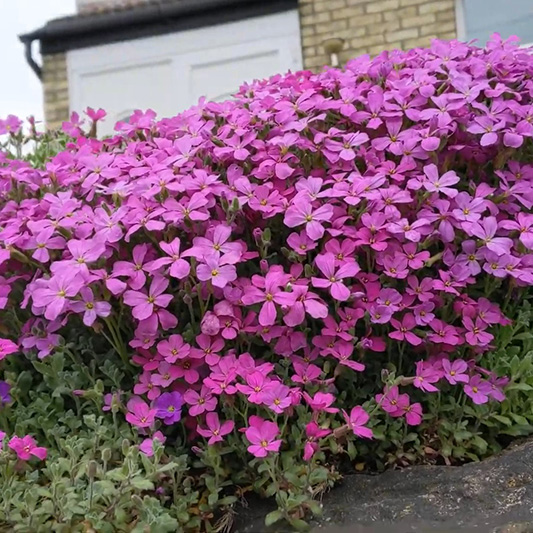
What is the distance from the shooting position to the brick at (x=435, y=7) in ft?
22.9

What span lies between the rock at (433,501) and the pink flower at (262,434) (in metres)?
0.18

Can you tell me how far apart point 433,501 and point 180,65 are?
7.34 metres

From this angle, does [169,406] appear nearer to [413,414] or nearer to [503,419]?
[413,414]

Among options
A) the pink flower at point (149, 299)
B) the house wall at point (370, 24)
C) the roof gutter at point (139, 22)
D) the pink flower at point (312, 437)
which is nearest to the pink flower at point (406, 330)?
the pink flower at point (312, 437)

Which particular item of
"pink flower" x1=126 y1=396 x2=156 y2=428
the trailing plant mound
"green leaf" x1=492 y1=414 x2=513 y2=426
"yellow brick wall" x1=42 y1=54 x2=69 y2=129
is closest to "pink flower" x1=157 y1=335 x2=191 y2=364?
the trailing plant mound

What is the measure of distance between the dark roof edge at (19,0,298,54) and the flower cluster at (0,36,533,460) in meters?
6.25

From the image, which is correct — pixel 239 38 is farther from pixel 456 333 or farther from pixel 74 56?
pixel 456 333

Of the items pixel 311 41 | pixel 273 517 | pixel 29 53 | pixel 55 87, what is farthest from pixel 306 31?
pixel 273 517

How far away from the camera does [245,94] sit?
7.49ft

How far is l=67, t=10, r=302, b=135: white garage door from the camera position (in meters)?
7.71

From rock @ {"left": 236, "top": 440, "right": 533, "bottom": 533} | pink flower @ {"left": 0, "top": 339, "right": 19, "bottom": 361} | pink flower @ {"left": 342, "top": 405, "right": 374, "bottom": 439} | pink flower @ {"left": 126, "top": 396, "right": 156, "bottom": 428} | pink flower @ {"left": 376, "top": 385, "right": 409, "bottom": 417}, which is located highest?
pink flower @ {"left": 0, "top": 339, "right": 19, "bottom": 361}

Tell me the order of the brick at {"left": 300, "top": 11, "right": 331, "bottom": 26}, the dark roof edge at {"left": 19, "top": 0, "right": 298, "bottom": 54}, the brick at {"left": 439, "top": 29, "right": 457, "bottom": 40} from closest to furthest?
the brick at {"left": 439, "top": 29, "right": 457, "bottom": 40}
the brick at {"left": 300, "top": 11, "right": 331, "bottom": 26}
the dark roof edge at {"left": 19, "top": 0, "right": 298, "bottom": 54}

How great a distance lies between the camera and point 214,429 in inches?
60.3

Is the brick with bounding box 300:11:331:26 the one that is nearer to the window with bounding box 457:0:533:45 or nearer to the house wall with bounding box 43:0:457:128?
the house wall with bounding box 43:0:457:128
